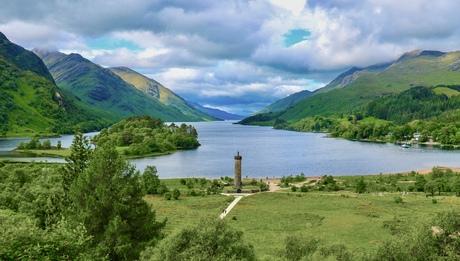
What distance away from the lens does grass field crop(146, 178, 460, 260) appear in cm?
4875

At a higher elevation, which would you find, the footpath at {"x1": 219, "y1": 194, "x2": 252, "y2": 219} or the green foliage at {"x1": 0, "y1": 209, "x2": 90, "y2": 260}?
the green foliage at {"x1": 0, "y1": 209, "x2": 90, "y2": 260}

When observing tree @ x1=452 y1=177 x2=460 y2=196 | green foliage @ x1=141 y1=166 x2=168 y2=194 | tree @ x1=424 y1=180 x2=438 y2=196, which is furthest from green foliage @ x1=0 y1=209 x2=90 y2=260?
tree @ x1=452 y1=177 x2=460 y2=196

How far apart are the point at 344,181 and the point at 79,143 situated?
262 feet

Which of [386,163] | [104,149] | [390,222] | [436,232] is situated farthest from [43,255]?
[386,163]

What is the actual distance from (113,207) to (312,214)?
40.7 meters

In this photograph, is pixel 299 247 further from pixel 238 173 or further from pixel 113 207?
pixel 238 173

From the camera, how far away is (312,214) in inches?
2496

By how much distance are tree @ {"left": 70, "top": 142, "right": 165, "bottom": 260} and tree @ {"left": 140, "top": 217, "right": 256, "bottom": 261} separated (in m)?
5.48

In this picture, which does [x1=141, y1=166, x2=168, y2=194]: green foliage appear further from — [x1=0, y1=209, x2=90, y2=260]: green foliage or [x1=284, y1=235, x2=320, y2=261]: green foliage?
[x1=0, y1=209, x2=90, y2=260]: green foliage

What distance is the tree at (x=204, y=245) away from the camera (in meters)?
23.6

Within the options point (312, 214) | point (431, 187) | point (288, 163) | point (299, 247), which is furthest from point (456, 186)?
point (288, 163)

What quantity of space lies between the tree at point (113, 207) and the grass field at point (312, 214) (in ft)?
32.8

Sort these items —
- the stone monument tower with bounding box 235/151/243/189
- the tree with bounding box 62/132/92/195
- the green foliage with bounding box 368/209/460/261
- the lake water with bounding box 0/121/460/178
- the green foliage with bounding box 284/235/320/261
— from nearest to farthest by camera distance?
the green foliage with bounding box 368/209/460/261, the green foliage with bounding box 284/235/320/261, the tree with bounding box 62/132/92/195, the stone monument tower with bounding box 235/151/243/189, the lake water with bounding box 0/121/460/178

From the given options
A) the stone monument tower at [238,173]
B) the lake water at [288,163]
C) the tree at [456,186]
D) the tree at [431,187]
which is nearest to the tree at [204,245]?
the stone monument tower at [238,173]
